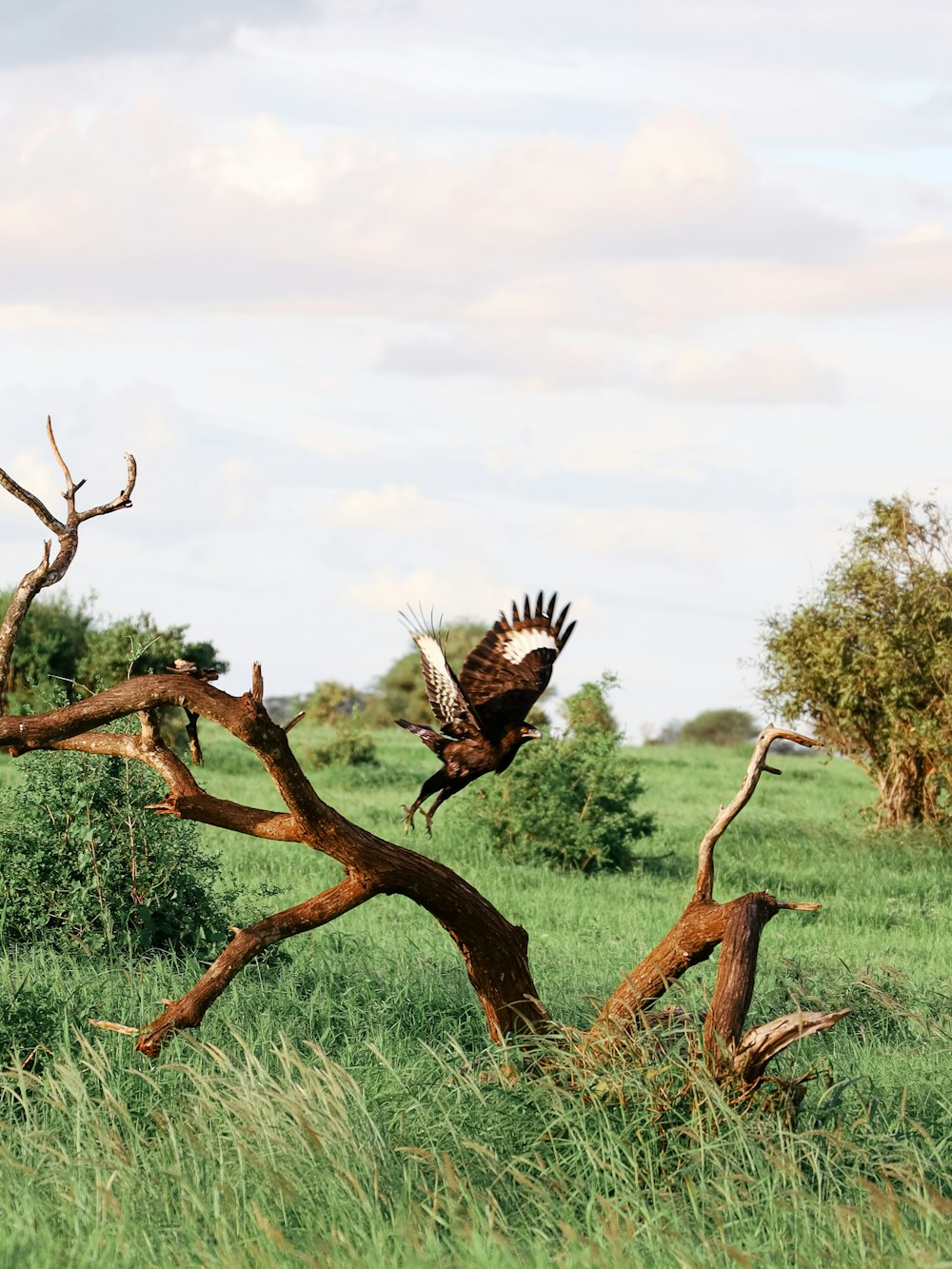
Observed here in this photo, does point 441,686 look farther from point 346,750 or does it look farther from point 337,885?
point 346,750

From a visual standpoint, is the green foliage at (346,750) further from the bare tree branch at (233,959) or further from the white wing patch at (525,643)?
the bare tree branch at (233,959)

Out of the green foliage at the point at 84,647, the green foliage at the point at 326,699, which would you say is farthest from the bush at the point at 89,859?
the green foliage at the point at 326,699

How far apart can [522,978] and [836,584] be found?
608 inches

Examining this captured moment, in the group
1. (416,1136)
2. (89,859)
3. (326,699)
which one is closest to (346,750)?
(326,699)

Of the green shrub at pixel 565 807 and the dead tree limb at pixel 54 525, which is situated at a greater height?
the dead tree limb at pixel 54 525

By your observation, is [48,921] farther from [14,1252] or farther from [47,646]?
[47,646]

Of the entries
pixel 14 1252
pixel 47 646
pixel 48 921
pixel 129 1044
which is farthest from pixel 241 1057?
pixel 47 646

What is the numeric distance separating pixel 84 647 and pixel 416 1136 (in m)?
26.8

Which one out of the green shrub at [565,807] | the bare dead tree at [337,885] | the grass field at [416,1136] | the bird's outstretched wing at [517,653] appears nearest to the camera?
the grass field at [416,1136]

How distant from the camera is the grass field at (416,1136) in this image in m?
4.69

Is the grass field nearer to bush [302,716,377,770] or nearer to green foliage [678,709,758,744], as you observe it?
bush [302,716,377,770]

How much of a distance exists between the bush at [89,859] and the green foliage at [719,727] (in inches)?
1687

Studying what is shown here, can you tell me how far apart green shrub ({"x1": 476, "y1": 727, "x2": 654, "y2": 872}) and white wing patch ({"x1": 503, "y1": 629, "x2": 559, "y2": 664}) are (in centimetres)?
960

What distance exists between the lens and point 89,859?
924cm
